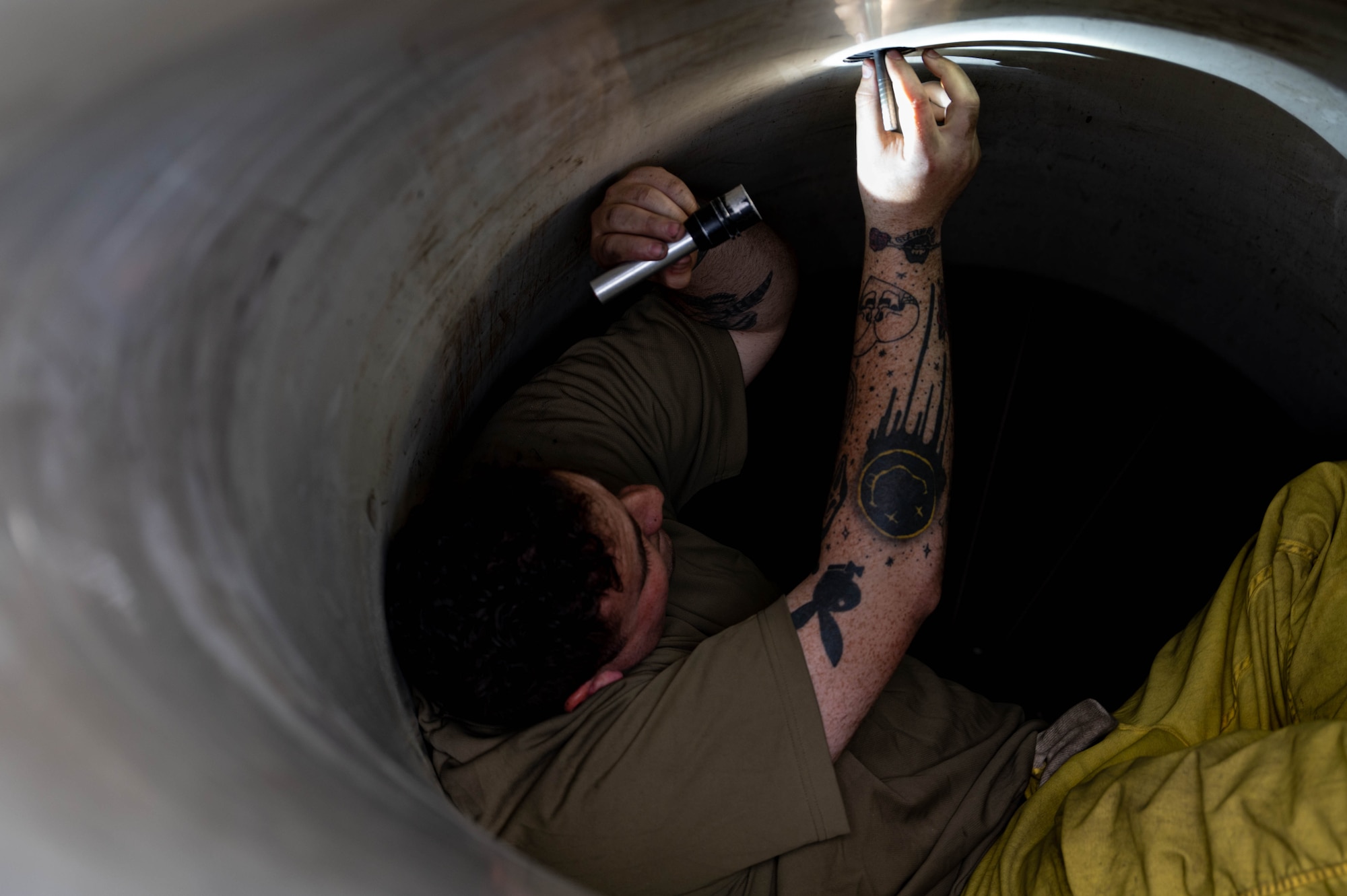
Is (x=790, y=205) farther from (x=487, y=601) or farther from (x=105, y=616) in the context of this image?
(x=105, y=616)

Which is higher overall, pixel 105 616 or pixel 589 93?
pixel 589 93

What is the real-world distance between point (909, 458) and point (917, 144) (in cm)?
24

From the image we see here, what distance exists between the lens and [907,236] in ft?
2.23

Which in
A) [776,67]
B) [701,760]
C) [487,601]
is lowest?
[701,760]

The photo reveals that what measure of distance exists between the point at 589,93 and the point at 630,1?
0.20 ft

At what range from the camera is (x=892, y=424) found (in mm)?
683

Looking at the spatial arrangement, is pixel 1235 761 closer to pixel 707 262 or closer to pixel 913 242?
pixel 913 242

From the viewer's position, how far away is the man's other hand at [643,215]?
2.05ft

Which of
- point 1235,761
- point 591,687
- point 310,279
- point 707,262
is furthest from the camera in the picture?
point 707,262

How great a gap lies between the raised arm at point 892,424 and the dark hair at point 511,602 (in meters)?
0.16

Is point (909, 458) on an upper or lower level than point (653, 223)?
lower

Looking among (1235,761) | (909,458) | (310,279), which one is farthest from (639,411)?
(1235,761)

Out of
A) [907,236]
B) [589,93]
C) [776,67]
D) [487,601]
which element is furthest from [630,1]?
[487,601]

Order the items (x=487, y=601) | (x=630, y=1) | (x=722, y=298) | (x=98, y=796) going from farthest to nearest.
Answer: (x=722, y=298), (x=487, y=601), (x=630, y=1), (x=98, y=796)
